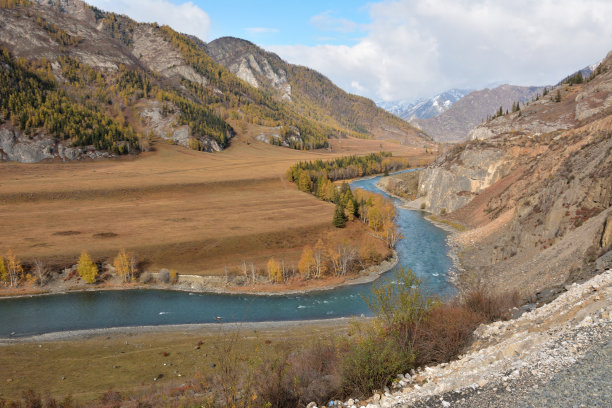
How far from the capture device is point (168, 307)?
52688mm

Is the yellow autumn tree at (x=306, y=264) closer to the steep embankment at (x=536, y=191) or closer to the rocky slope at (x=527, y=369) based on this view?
the steep embankment at (x=536, y=191)

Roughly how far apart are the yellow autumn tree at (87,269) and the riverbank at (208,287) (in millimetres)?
1316

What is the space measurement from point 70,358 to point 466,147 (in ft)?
334

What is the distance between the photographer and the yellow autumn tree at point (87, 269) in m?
58.5

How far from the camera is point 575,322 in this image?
13305 millimetres

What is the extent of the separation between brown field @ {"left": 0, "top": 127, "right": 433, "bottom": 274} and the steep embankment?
31267 millimetres

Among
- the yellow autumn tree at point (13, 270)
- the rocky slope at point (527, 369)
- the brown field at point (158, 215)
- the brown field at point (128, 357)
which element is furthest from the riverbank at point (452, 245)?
the yellow autumn tree at point (13, 270)

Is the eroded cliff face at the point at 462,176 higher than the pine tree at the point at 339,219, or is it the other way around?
the eroded cliff face at the point at 462,176

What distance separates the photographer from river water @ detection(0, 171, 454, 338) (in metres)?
48.1

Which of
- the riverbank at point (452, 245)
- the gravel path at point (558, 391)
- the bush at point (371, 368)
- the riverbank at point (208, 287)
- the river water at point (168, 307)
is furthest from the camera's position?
the riverbank at point (208, 287)

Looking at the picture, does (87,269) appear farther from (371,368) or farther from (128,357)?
(371,368)

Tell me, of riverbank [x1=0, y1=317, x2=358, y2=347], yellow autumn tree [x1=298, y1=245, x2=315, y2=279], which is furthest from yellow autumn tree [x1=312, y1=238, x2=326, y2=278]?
riverbank [x1=0, y1=317, x2=358, y2=347]

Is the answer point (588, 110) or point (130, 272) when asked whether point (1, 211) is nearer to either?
point (130, 272)

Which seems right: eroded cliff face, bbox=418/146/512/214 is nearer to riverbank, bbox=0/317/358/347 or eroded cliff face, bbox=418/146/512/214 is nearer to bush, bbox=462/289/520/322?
riverbank, bbox=0/317/358/347
